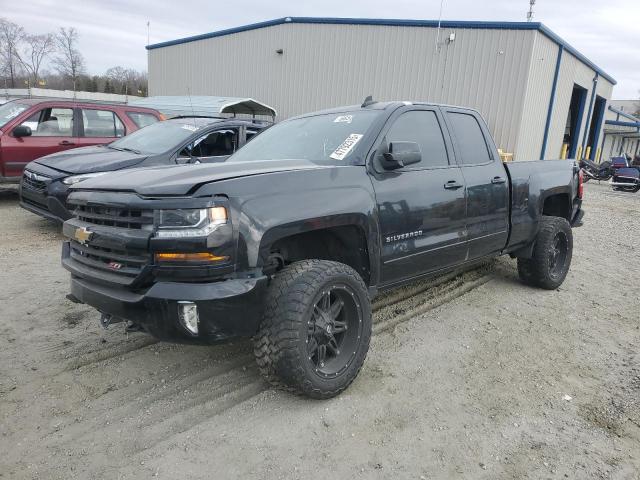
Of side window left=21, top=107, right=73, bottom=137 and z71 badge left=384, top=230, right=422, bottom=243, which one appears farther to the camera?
side window left=21, top=107, right=73, bottom=137

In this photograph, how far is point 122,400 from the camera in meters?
3.00

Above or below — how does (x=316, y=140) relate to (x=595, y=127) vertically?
below

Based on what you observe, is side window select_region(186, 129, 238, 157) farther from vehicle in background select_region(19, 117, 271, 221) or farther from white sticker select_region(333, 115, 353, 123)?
white sticker select_region(333, 115, 353, 123)

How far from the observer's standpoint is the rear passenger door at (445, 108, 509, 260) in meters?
4.27

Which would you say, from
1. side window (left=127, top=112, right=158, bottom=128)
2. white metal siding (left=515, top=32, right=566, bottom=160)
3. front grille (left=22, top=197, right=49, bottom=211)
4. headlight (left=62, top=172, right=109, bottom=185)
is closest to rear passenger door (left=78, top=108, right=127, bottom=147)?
side window (left=127, top=112, right=158, bottom=128)

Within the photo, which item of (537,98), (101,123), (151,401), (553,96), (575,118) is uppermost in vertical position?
(553,96)

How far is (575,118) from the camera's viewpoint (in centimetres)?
2442

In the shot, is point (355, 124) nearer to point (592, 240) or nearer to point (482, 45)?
point (592, 240)

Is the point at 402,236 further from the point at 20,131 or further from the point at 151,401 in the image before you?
the point at 20,131

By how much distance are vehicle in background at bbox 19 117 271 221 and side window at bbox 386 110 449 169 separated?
275 centimetres

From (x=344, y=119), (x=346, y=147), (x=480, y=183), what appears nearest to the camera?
(x=346, y=147)

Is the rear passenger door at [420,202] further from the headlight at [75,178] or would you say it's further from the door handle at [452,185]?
the headlight at [75,178]

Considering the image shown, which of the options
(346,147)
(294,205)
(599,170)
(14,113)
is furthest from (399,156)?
(599,170)

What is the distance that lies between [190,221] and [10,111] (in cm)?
795
